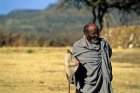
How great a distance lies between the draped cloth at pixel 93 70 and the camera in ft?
30.5

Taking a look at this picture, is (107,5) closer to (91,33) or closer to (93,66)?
(91,33)

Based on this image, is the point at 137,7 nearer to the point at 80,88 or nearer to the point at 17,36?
the point at 17,36

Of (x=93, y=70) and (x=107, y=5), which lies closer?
(x=93, y=70)

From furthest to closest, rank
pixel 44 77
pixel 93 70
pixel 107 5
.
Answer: pixel 107 5
pixel 44 77
pixel 93 70

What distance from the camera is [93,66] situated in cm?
934

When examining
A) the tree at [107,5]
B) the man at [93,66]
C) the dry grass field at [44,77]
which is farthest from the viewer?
the tree at [107,5]

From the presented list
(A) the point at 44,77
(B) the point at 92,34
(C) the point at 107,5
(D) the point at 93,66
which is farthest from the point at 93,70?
(C) the point at 107,5

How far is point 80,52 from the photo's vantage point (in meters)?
9.41

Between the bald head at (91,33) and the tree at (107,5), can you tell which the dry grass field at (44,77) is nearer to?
the bald head at (91,33)

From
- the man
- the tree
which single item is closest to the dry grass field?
the man

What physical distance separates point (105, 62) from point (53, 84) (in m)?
9.49

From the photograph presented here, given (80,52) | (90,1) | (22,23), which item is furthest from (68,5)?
(22,23)

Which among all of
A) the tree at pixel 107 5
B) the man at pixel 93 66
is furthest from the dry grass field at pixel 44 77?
the tree at pixel 107 5

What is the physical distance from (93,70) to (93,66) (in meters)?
0.07
